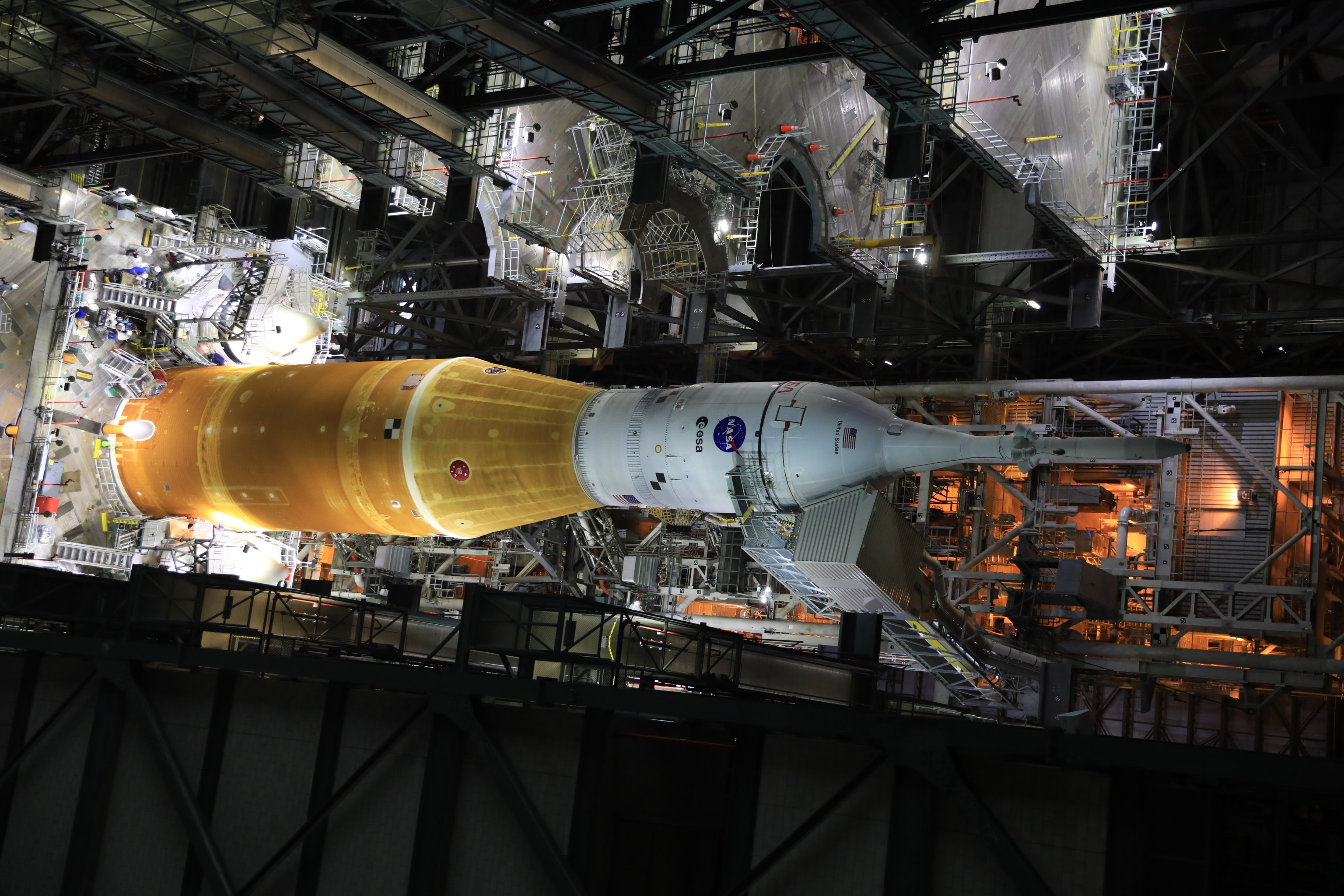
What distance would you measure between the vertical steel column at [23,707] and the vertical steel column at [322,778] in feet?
16.0

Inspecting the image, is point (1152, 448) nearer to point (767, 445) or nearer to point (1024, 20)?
point (767, 445)

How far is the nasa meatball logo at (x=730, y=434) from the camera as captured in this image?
21578 millimetres

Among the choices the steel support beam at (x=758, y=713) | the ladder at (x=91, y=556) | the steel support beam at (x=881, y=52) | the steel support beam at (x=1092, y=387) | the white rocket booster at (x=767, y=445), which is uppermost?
the steel support beam at (x=881, y=52)

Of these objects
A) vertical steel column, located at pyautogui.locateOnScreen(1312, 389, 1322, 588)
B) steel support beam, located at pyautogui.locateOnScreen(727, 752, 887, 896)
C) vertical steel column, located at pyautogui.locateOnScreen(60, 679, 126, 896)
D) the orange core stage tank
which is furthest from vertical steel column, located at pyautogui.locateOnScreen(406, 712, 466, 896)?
vertical steel column, located at pyautogui.locateOnScreen(1312, 389, 1322, 588)

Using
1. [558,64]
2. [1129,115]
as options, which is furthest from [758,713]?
[1129,115]

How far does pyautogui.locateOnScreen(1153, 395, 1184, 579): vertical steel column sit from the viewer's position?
28.8 m

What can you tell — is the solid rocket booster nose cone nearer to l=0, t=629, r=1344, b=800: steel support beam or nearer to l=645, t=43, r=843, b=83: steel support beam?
l=0, t=629, r=1344, b=800: steel support beam

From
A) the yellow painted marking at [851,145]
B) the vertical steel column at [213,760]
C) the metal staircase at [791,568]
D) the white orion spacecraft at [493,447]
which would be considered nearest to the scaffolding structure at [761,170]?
the yellow painted marking at [851,145]

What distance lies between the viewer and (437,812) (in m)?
15.5

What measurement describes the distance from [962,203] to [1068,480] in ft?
33.7

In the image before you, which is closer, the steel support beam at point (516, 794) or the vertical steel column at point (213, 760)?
the steel support beam at point (516, 794)

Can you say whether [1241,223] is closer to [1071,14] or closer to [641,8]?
[1071,14]

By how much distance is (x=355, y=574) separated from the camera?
128ft

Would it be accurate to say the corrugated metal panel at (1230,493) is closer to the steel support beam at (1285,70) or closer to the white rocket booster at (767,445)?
the steel support beam at (1285,70)
